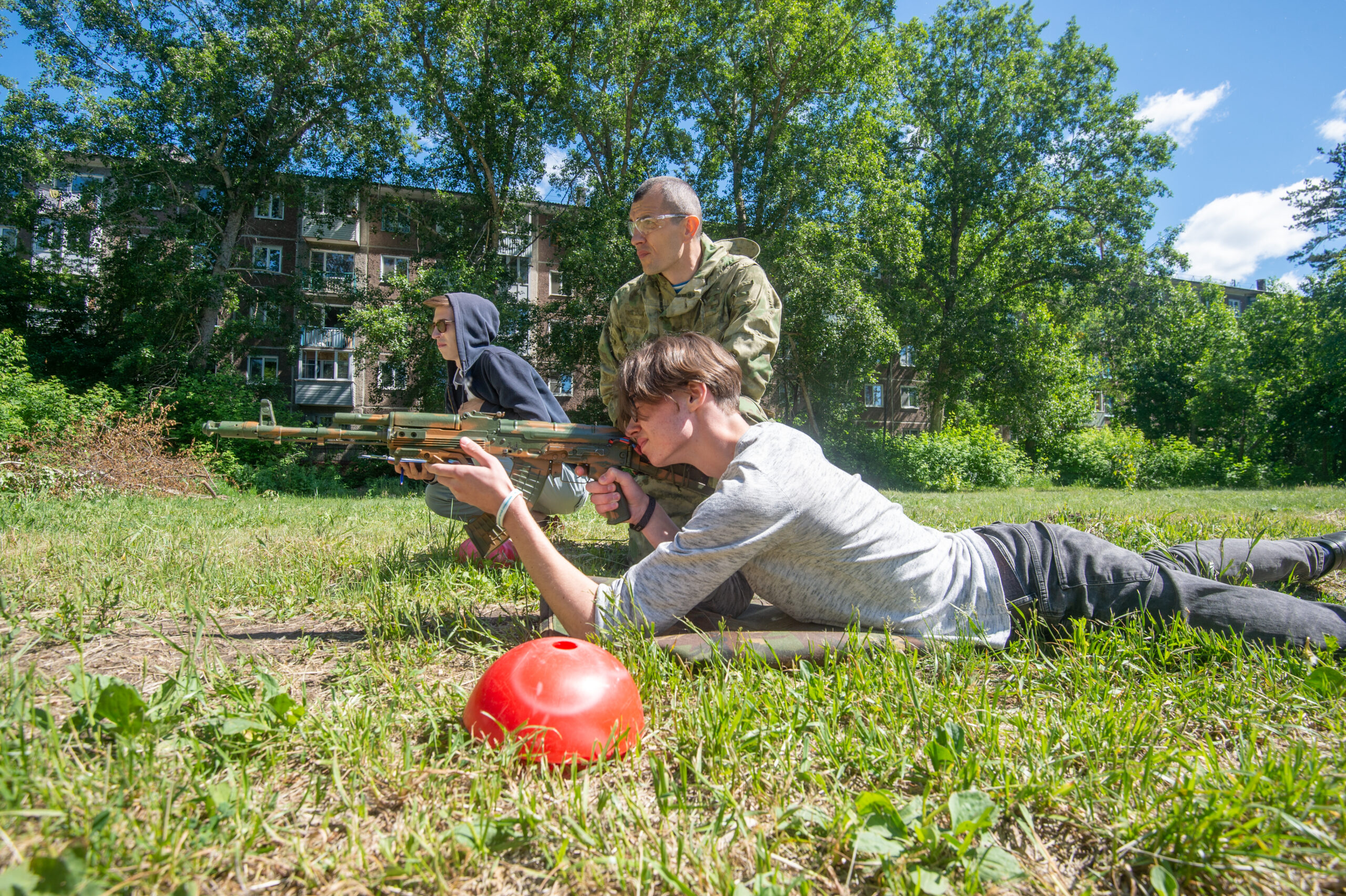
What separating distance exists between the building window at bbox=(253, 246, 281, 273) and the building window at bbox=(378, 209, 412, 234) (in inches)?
188

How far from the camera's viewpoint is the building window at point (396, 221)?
26.1 m

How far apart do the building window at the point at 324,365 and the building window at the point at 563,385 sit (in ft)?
40.8

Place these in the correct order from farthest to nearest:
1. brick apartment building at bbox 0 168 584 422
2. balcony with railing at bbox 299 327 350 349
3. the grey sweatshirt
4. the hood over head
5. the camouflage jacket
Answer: balcony with railing at bbox 299 327 350 349 → brick apartment building at bbox 0 168 584 422 → the hood over head → the camouflage jacket → the grey sweatshirt

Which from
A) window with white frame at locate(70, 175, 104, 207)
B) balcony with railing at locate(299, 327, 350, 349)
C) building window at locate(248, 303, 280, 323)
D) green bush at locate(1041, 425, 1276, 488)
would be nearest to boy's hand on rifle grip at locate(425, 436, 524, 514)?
building window at locate(248, 303, 280, 323)

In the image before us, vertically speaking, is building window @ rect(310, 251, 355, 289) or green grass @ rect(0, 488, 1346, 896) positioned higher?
building window @ rect(310, 251, 355, 289)

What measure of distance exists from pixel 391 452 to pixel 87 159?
101ft

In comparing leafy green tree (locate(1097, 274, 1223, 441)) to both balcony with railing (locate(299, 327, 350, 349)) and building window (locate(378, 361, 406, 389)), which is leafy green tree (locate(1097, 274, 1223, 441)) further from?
balcony with railing (locate(299, 327, 350, 349))

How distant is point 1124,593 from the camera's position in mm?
2643

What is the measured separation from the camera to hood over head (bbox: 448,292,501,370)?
5.05 metres

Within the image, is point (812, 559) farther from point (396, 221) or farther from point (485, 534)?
point (396, 221)

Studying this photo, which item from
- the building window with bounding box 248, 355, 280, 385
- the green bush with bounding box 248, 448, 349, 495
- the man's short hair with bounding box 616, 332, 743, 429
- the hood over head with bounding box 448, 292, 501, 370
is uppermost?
the building window with bounding box 248, 355, 280, 385

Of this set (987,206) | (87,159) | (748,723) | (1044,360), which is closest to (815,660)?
(748,723)

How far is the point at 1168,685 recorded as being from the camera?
2.16 m

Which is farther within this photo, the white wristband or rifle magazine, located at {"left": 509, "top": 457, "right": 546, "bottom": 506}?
rifle magazine, located at {"left": 509, "top": 457, "right": 546, "bottom": 506}
